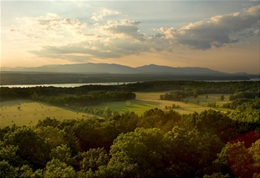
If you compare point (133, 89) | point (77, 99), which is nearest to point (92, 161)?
point (77, 99)

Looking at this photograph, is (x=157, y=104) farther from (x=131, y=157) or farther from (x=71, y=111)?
(x=131, y=157)

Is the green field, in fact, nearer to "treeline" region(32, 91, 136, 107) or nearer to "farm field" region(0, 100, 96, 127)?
"farm field" region(0, 100, 96, 127)

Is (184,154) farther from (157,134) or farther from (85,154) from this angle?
(85,154)

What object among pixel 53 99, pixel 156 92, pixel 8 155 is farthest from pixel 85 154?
pixel 156 92

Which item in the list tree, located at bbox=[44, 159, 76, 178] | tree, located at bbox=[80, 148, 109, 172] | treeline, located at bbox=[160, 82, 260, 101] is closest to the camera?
tree, located at bbox=[44, 159, 76, 178]

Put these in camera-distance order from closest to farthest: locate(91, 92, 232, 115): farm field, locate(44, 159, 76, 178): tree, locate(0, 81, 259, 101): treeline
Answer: locate(44, 159, 76, 178): tree
locate(91, 92, 232, 115): farm field
locate(0, 81, 259, 101): treeline

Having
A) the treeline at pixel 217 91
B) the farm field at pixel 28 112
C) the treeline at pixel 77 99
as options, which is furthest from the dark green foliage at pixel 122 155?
the treeline at pixel 217 91

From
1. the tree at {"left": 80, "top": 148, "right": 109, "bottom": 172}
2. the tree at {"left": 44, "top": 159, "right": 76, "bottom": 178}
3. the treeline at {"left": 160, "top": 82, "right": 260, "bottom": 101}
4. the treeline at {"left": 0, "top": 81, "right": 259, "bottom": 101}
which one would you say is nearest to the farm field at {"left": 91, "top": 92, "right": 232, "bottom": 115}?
the treeline at {"left": 160, "top": 82, "right": 260, "bottom": 101}

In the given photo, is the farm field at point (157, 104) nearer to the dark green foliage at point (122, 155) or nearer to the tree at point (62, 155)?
the dark green foliage at point (122, 155)
